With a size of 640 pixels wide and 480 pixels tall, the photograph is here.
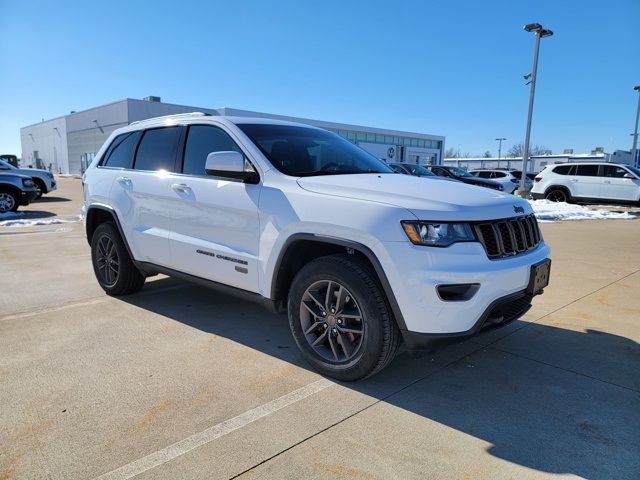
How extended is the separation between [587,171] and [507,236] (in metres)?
18.1

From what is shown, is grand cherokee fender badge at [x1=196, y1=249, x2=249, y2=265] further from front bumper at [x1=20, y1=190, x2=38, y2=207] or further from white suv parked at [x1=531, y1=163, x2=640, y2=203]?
white suv parked at [x1=531, y1=163, x2=640, y2=203]

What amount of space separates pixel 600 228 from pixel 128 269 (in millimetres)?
11596

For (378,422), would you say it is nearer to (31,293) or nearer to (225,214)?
(225,214)

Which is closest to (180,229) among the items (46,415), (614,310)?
(46,415)

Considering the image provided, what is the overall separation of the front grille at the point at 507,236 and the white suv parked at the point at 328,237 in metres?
0.01

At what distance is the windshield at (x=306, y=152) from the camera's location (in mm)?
3666

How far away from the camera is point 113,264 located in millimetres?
5086

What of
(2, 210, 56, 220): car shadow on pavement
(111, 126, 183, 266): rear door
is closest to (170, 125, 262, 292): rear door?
(111, 126, 183, 266): rear door

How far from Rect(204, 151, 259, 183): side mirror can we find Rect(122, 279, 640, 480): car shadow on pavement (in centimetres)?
138

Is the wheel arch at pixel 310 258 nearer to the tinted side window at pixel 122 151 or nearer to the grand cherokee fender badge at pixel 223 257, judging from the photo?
the grand cherokee fender badge at pixel 223 257

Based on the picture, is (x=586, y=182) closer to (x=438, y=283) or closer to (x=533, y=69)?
(x=533, y=69)

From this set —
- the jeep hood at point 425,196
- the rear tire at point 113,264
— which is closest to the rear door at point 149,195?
the rear tire at point 113,264

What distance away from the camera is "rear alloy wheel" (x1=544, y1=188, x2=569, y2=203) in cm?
1885

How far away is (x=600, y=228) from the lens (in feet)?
39.5
